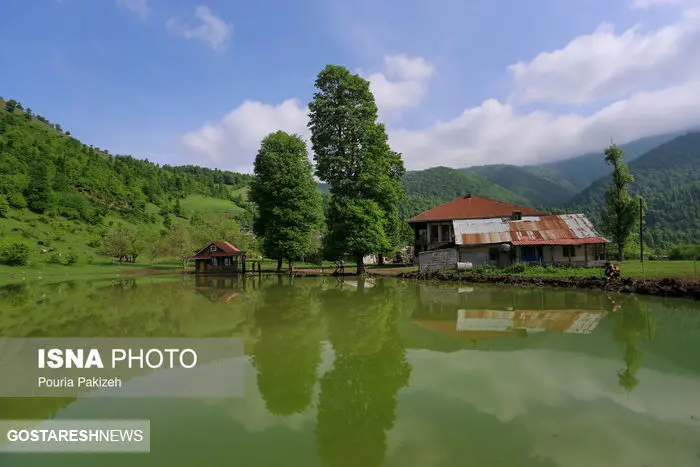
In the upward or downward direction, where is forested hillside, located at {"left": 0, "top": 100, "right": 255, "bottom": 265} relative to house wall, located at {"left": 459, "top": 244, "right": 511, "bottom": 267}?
upward

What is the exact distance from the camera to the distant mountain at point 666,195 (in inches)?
4008

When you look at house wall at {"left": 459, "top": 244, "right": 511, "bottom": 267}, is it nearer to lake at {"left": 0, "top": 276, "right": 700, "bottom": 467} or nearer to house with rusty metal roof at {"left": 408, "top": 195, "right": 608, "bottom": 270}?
house with rusty metal roof at {"left": 408, "top": 195, "right": 608, "bottom": 270}

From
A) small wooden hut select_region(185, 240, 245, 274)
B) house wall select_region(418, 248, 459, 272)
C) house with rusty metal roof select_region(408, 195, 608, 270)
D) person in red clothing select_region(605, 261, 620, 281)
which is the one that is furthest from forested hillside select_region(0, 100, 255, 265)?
person in red clothing select_region(605, 261, 620, 281)

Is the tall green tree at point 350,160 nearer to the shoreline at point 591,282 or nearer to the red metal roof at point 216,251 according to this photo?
the shoreline at point 591,282

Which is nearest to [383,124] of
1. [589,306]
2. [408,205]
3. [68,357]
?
[589,306]

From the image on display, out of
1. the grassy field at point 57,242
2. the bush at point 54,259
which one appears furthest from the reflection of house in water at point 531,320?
the bush at point 54,259

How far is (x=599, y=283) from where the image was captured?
21828 mm

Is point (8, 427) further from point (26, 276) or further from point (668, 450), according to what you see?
point (26, 276)

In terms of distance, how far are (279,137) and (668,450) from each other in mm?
40377

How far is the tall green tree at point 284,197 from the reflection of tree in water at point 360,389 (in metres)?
26.4

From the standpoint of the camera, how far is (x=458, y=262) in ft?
110

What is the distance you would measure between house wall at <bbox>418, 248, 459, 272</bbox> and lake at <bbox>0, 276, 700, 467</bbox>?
1935 cm

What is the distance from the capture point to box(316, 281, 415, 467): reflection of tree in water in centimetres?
517

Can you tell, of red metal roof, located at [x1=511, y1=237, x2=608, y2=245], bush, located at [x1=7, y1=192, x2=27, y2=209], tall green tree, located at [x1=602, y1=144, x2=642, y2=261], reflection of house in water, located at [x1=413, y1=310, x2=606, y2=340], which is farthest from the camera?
bush, located at [x1=7, y1=192, x2=27, y2=209]
